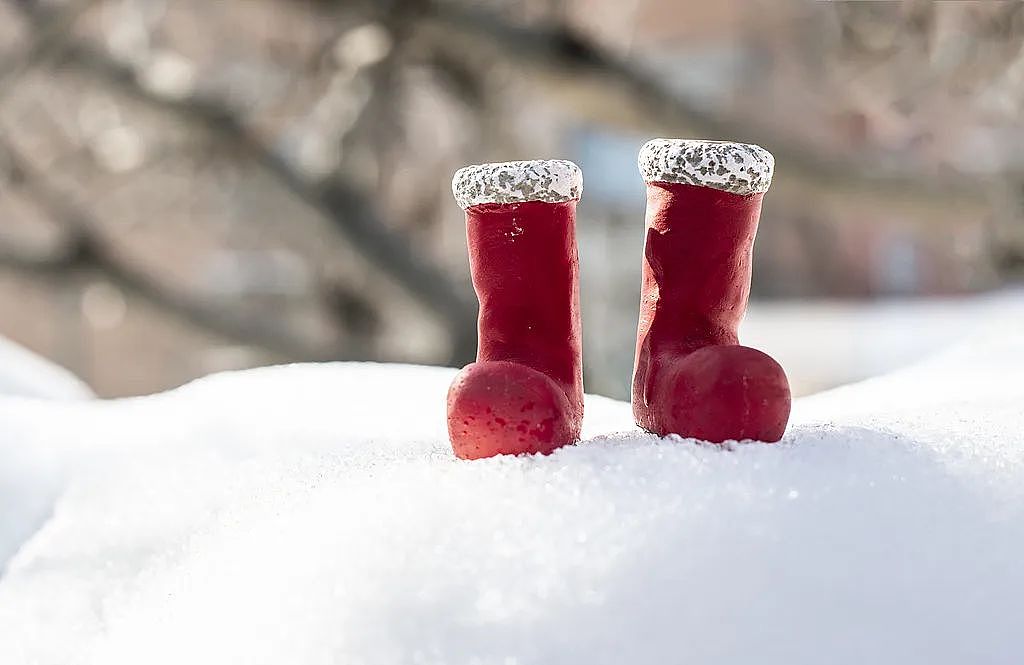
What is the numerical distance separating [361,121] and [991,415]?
4.78 feet

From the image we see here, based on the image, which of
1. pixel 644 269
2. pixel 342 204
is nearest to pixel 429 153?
pixel 342 204

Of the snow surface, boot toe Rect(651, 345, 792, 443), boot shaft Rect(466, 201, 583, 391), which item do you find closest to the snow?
the snow surface

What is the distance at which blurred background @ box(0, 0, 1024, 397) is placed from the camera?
143cm

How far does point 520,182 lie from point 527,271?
0.05 metres

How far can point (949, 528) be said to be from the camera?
14.5 inches

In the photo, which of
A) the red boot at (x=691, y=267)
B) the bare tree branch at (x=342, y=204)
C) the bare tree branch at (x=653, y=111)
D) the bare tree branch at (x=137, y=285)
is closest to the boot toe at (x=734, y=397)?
the red boot at (x=691, y=267)

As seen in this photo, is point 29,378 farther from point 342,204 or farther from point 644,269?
point 342,204

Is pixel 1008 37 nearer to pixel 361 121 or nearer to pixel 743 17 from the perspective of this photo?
pixel 361 121

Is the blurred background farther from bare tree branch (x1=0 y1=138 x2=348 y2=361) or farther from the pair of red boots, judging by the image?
the pair of red boots

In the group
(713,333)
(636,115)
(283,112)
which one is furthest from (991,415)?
(283,112)

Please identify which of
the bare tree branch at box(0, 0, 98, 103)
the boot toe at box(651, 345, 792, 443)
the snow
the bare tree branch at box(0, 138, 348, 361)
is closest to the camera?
the boot toe at box(651, 345, 792, 443)

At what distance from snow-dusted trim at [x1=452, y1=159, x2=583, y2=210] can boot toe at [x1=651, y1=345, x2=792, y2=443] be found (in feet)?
0.36

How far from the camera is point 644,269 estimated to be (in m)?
0.54

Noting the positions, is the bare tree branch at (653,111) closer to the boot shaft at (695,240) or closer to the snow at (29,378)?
the snow at (29,378)
